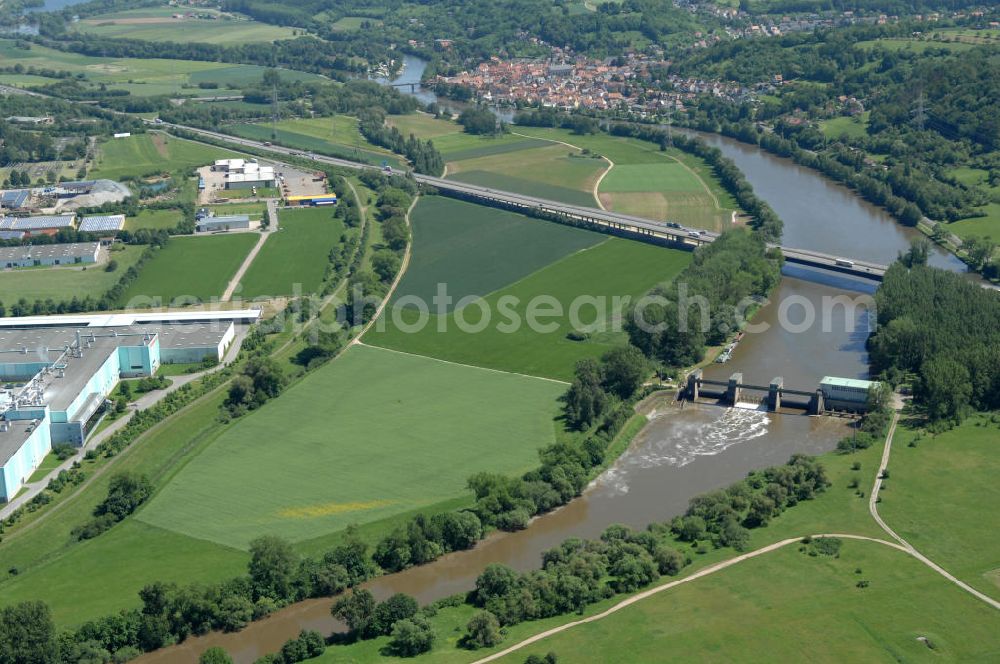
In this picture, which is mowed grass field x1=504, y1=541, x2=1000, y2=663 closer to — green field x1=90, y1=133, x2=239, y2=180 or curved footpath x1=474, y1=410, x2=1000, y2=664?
curved footpath x1=474, y1=410, x2=1000, y2=664

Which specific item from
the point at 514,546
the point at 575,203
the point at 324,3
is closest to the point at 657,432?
the point at 514,546

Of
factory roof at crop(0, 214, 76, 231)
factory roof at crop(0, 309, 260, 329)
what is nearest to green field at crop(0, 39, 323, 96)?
factory roof at crop(0, 214, 76, 231)

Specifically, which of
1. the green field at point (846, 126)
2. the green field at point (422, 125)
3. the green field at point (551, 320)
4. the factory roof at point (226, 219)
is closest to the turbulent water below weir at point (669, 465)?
the green field at point (551, 320)

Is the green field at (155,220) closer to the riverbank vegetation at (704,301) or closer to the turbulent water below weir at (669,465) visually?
the riverbank vegetation at (704,301)

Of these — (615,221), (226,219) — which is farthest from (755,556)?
(226,219)

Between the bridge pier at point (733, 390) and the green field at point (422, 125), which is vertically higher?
the green field at point (422, 125)

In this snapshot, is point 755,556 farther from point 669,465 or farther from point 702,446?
point 702,446
